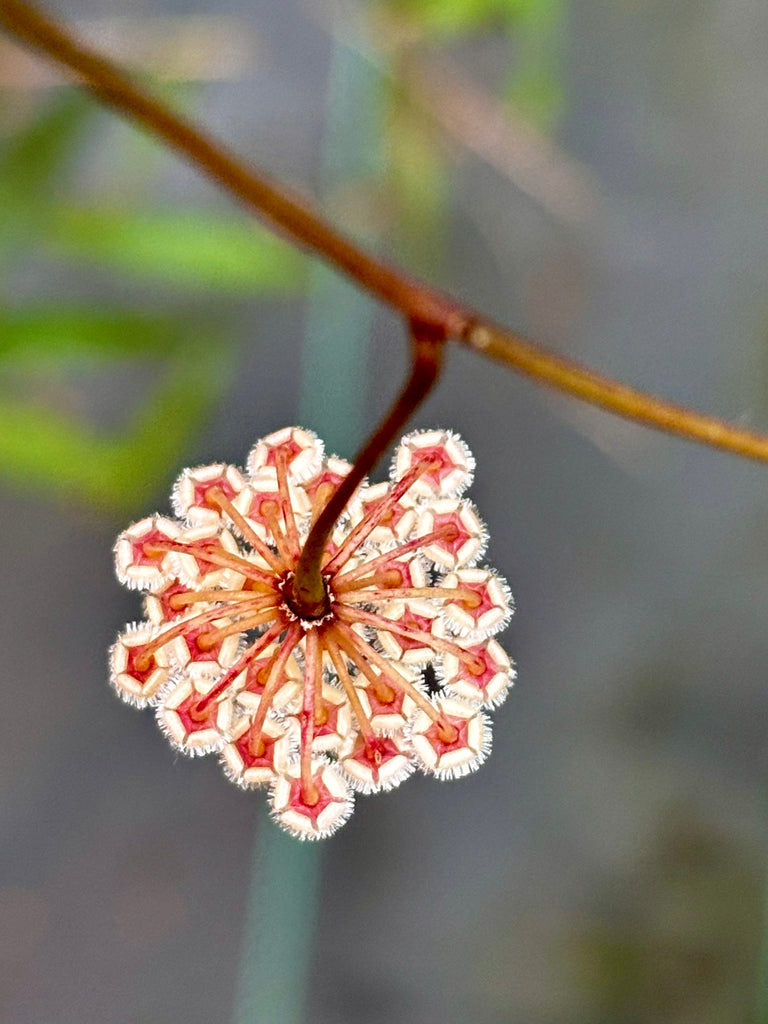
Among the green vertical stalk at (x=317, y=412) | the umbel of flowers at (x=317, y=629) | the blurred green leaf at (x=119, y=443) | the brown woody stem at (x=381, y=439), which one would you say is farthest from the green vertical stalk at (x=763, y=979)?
the brown woody stem at (x=381, y=439)

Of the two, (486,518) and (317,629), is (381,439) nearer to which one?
(317,629)

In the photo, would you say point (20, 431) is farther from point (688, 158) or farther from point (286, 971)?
point (688, 158)

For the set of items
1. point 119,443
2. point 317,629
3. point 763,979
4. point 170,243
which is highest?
point 170,243

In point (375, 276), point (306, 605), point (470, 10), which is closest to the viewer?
point (375, 276)

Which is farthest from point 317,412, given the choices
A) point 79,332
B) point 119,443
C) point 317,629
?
point 317,629

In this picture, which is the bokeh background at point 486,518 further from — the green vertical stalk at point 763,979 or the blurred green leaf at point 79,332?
the blurred green leaf at point 79,332

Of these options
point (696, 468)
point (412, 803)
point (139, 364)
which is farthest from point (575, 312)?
point (412, 803)
